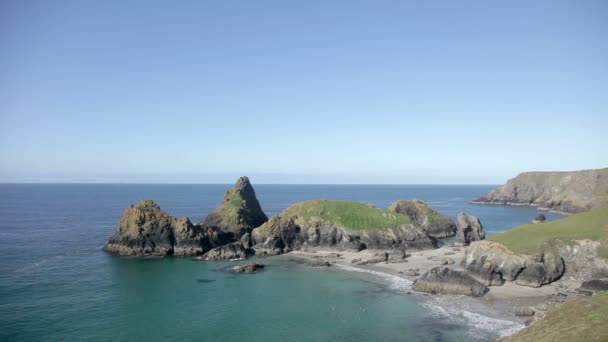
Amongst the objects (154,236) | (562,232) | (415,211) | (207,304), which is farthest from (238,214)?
(562,232)

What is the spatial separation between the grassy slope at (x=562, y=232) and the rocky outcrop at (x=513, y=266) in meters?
1.64

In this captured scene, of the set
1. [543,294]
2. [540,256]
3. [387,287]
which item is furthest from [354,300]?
[540,256]

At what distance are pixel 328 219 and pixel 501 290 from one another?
43668mm

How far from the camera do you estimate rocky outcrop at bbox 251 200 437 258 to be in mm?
87438

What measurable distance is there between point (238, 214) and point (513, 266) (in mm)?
63506

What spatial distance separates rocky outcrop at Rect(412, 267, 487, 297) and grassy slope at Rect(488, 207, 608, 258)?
37.1ft

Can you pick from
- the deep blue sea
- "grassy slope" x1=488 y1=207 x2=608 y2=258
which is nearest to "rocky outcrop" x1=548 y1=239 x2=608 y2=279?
"grassy slope" x1=488 y1=207 x2=608 y2=258

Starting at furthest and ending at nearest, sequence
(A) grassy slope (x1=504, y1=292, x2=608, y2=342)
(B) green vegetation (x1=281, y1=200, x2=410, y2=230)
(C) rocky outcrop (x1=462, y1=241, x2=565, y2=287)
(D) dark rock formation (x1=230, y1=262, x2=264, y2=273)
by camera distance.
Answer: (B) green vegetation (x1=281, y1=200, x2=410, y2=230)
(D) dark rock formation (x1=230, y1=262, x2=264, y2=273)
(C) rocky outcrop (x1=462, y1=241, x2=565, y2=287)
(A) grassy slope (x1=504, y1=292, x2=608, y2=342)

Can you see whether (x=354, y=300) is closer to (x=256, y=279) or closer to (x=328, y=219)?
(x=256, y=279)

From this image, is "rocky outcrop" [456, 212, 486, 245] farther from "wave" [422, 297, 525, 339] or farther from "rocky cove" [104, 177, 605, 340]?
"wave" [422, 297, 525, 339]

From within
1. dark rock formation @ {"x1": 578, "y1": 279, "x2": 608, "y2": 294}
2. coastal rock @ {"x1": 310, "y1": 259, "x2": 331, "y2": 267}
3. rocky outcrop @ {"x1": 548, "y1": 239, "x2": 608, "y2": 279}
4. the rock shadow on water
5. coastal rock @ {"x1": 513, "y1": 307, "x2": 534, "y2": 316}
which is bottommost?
the rock shadow on water

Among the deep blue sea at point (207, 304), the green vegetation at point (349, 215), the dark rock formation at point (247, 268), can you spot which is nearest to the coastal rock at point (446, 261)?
the deep blue sea at point (207, 304)

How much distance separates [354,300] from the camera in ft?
176

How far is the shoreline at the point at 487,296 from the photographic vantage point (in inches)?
1791
